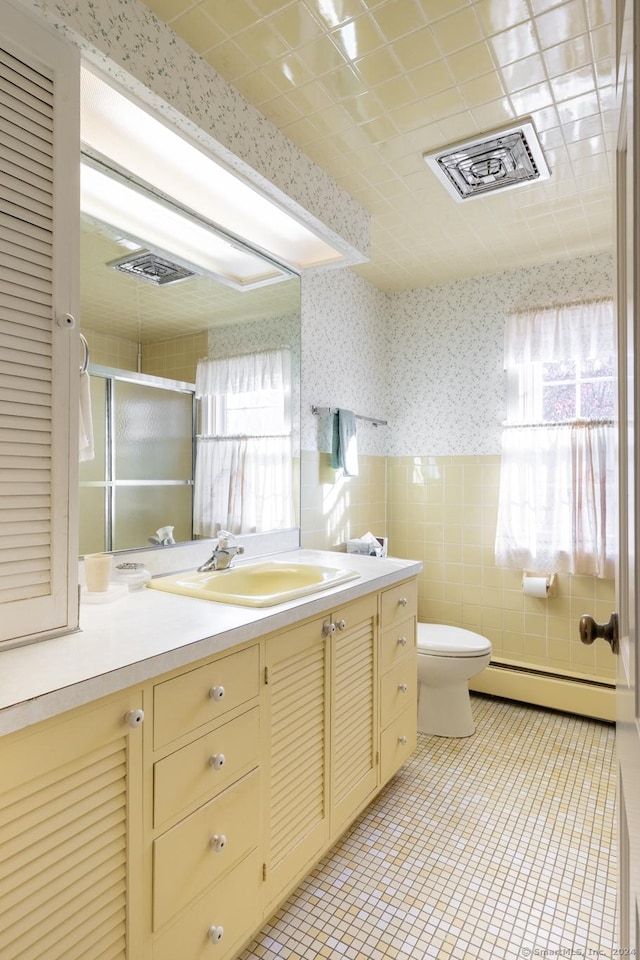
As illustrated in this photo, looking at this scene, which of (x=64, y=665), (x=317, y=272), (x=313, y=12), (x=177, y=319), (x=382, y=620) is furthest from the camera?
(x=317, y=272)

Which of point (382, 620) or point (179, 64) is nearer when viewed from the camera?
point (179, 64)

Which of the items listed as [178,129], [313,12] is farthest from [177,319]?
[313,12]

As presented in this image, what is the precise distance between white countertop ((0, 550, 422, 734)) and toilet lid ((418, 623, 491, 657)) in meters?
1.01

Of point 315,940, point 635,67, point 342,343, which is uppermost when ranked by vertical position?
point 342,343

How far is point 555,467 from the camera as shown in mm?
2885

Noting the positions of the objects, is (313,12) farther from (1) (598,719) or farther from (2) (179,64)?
(1) (598,719)

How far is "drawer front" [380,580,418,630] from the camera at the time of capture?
200cm

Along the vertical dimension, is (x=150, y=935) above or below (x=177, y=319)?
below

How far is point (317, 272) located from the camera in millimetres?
2602

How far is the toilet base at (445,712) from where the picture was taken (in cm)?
261

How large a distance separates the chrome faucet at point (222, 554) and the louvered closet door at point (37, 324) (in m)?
0.70

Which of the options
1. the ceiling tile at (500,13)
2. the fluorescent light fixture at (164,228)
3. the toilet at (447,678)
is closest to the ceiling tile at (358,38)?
the ceiling tile at (500,13)

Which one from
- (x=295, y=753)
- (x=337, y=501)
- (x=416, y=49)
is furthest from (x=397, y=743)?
(x=416, y=49)

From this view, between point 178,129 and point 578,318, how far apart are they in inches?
88.3
